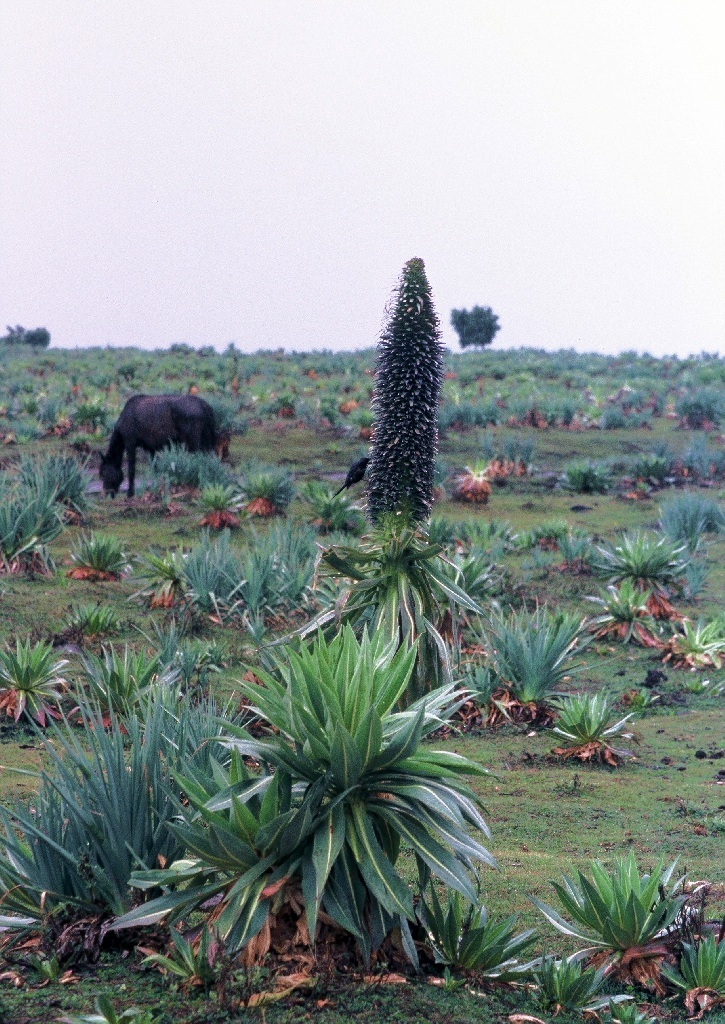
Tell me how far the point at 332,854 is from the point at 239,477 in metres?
12.8

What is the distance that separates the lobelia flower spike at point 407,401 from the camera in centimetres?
515

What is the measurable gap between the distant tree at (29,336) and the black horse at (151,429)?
41.1 meters

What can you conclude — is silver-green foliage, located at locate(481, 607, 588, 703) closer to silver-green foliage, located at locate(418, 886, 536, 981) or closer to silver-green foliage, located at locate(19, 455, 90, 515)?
silver-green foliage, located at locate(418, 886, 536, 981)

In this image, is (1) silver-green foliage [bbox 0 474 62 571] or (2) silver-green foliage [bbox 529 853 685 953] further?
(1) silver-green foliage [bbox 0 474 62 571]

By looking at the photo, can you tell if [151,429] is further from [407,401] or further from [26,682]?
[407,401]

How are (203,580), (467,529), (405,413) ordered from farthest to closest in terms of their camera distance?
1. (467,529)
2. (203,580)
3. (405,413)

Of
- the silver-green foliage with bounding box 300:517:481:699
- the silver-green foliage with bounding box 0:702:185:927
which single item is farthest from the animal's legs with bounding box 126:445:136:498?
the silver-green foliage with bounding box 0:702:185:927

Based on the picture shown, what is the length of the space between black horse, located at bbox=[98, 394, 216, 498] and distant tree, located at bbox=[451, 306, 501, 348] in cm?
4598

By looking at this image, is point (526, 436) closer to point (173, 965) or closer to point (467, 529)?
point (467, 529)

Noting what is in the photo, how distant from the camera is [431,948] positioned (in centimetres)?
339

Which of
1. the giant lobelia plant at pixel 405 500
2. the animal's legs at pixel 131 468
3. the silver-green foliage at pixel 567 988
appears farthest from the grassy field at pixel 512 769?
the giant lobelia plant at pixel 405 500

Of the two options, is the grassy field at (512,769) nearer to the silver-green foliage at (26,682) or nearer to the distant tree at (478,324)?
the silver-green foliage at (26,682)

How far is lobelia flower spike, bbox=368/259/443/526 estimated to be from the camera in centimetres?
515

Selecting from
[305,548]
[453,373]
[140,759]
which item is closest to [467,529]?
[305,548]
